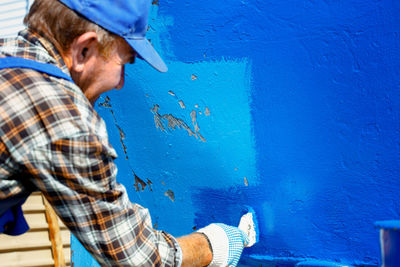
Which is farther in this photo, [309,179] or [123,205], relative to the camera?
[309,179]

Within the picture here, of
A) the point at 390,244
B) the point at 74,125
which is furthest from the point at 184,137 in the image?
the point at 390,244

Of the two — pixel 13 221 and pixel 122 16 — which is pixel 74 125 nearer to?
pixel 122 16

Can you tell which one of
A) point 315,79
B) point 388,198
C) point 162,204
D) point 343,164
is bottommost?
point 162,204

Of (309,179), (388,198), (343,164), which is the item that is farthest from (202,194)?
(388,198)

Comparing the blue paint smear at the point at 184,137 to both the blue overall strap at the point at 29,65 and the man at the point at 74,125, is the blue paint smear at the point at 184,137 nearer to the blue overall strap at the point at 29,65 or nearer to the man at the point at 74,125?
the man at the point at 74,125

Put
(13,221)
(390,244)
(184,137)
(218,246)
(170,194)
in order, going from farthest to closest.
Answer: (170,194) < (184,137) < (218,246) < (13,221) < (390,244)

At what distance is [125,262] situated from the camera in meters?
1.15

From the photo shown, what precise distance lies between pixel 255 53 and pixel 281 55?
10cm

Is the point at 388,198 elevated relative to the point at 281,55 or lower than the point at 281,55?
lower

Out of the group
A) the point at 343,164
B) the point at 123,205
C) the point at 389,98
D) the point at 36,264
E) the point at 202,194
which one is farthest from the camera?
the point at 36,264

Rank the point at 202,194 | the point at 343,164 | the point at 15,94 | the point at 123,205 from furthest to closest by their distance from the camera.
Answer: the point at 202,194 < the point at 343,164 < the point at 123,205 < the point at 15,94

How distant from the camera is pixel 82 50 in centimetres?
120

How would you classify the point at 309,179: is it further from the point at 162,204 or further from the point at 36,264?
the point at 36,264

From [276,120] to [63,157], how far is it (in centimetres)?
88
